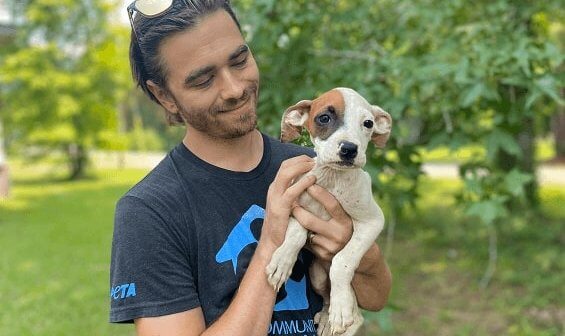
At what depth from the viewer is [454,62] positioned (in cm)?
354

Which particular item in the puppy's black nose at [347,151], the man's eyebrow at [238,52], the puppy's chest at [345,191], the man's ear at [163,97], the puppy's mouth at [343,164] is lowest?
the puppy's chest at [345,191]

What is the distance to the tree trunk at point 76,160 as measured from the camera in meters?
19.3

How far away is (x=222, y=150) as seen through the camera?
188 cm

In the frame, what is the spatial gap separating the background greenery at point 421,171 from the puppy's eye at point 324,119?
165 cm

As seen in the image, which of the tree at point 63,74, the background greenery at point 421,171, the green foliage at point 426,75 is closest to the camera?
the green foliage at point 426,75

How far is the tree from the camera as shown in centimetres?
1744

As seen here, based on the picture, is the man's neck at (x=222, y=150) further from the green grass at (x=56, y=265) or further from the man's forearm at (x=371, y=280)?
the green grass at (x=56, y=265)

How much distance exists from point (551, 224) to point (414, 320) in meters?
3.85

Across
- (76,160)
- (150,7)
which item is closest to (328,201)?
(150,7)

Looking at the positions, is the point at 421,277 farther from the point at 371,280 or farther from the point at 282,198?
the point at 282,198

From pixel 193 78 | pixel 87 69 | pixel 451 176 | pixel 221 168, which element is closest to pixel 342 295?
pixel 221 168

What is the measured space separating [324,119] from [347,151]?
0.14m

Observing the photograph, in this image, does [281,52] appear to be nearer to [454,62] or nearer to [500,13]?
[454,62]

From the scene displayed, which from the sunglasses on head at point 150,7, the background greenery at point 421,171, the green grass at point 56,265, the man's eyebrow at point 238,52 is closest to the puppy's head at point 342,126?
the man's eyebrow at point 238,52
